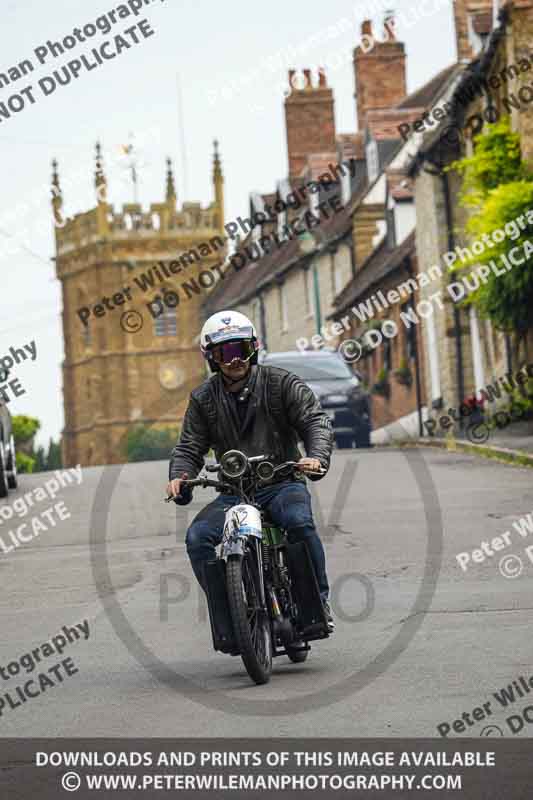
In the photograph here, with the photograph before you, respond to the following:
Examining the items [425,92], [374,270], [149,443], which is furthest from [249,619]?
[149,443]

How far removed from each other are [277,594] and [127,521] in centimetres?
1085

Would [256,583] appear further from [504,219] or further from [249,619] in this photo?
[504,219]

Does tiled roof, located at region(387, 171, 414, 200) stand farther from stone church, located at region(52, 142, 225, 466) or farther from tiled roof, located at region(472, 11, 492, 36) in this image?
stone church, located at region(52, 142, 225, 466)

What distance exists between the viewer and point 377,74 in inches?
2325

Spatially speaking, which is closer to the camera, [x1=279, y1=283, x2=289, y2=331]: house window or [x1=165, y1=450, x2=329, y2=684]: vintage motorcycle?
[x1=165, y1=450, x2=329, y2=684]: vintage motorcycle

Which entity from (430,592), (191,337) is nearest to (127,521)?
(430,592)

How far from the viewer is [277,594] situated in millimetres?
8695

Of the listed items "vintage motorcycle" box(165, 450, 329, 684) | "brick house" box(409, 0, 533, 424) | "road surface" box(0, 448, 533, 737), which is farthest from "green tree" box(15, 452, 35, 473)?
"vintage motorcycle" box(165, 450, 329, 684)

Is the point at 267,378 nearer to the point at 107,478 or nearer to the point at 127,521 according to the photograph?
the point at 127,521

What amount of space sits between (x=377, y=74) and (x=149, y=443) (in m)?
51.3

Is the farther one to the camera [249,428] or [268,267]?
[268,267]

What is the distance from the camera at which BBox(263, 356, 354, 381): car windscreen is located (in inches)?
1329

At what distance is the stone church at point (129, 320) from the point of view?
11375 centimetres
